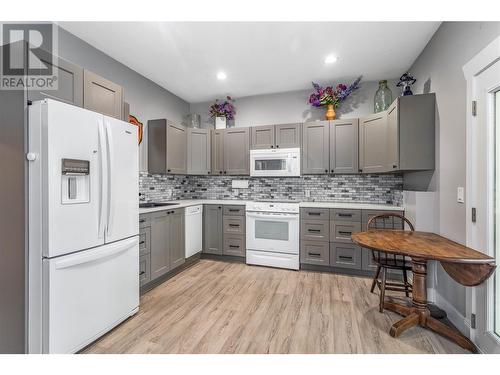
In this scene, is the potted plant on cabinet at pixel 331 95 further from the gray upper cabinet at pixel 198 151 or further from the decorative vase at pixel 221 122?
the gray upper cabinet at pixel 198 151

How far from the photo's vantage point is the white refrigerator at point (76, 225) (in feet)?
4.90

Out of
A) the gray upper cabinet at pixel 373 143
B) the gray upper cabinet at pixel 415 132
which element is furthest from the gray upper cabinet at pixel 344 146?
the gray upper cabinet at pixel 415 132

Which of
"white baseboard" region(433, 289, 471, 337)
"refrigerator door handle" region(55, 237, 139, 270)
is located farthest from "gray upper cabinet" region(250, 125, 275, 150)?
"white baseboard" region(433, 289, 471, 337)

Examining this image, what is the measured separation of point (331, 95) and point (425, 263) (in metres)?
2.64

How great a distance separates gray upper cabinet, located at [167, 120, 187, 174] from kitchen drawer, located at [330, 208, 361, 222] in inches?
95.4

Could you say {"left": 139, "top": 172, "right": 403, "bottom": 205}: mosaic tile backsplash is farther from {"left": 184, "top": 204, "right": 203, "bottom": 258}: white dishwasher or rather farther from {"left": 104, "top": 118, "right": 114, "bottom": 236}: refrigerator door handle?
{"left": 104, "top": 118, "right": 114, "bottom": 236}: refrigerator door handle

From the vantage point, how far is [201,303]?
8.03ft

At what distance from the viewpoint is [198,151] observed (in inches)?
159

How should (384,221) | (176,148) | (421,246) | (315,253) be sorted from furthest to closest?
(176,148) → (315,253) → (384,221) → (421,246)

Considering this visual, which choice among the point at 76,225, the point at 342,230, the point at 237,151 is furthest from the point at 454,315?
the point at 237,151

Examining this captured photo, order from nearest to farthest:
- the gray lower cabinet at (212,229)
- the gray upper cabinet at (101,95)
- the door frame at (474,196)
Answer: the door frame at (474,196)
the gray upper cabinet at (101,95)
the gray lower cabinet at (212,229)

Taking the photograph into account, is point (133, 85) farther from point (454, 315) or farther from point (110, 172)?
point (454, 315)

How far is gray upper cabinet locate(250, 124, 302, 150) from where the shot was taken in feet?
12.1

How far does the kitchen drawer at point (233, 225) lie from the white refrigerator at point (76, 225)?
1.74 metres
